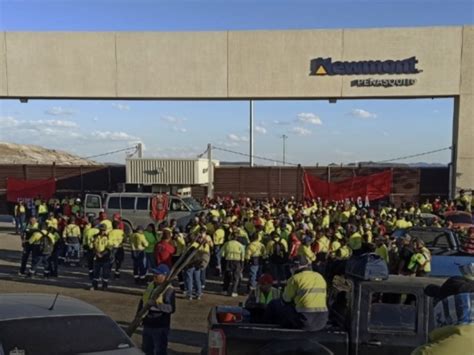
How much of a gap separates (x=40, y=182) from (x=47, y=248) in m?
14.9

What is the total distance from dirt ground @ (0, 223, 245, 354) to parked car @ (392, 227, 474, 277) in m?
4.58

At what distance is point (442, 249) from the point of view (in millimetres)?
12562

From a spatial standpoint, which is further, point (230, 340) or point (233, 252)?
point (233, 252)

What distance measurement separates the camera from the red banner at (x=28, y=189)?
92.3 ft

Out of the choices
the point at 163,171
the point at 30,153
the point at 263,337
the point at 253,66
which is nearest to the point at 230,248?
the point at 263,337

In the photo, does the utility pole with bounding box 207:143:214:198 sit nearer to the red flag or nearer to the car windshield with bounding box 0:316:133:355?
the red flag

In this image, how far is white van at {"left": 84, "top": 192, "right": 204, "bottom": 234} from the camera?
21.2m

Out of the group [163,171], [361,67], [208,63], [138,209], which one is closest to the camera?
[138,209]

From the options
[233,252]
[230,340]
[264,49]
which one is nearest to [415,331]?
[230,340]

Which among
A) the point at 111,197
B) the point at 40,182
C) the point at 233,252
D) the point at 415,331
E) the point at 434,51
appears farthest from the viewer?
the point at 40,182

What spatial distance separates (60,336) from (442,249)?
10.2 m

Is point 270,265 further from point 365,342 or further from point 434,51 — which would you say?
point 434,51

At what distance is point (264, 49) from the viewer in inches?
1038

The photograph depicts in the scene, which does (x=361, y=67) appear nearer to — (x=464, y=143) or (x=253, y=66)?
(x=253, y=66)
